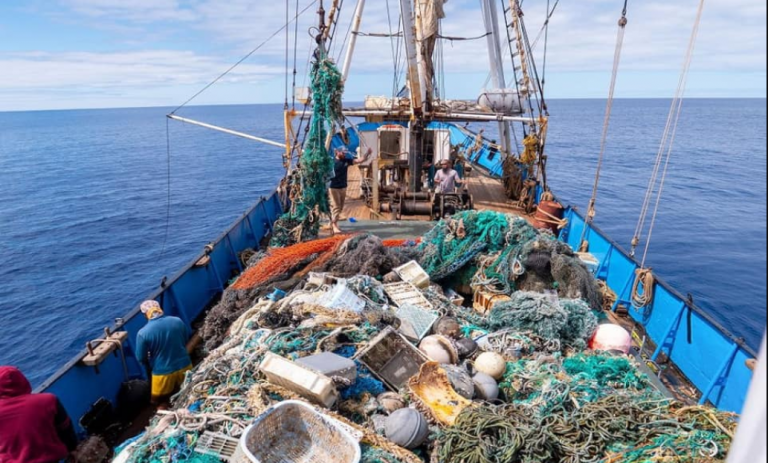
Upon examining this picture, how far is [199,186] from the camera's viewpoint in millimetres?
32031

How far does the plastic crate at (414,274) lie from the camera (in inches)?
267

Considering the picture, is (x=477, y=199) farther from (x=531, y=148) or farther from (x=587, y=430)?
(x=587, y=430)

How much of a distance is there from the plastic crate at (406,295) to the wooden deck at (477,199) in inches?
157

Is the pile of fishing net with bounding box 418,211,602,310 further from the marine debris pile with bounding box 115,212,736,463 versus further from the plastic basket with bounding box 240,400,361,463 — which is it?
the plastic basket with bounding box 240,400,361,463

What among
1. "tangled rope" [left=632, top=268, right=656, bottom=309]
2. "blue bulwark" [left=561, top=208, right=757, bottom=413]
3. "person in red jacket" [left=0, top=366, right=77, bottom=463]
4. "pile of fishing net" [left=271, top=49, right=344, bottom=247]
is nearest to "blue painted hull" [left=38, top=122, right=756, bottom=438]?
"blue bulwark" [left=561, top=208, right=757, bottom=413]

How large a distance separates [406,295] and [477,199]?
7.15 meters

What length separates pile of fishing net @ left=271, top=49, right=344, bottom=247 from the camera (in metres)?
7.80

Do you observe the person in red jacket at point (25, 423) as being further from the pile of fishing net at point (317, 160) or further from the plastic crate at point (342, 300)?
the pile of fishing net at point (317, 160)

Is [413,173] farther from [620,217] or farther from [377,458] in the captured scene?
[620,217]

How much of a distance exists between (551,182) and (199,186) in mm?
24159

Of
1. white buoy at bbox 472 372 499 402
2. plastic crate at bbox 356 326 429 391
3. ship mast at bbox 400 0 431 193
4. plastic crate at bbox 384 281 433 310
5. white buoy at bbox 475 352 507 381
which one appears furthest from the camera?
ship mast at bbox 400 0 431 193

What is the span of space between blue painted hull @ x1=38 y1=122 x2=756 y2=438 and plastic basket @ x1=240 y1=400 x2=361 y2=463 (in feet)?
8.01

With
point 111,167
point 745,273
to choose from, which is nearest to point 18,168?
point 111,167

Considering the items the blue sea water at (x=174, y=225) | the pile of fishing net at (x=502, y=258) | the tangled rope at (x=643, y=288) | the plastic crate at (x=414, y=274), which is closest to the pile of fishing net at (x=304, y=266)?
the plastic crate at (x=414, y=274)
